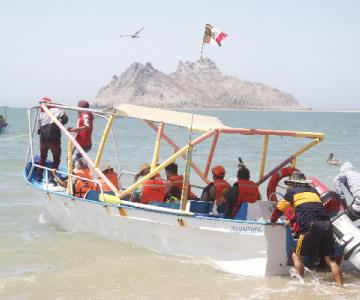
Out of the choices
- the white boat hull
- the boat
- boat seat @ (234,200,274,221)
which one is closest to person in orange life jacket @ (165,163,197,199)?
the boat

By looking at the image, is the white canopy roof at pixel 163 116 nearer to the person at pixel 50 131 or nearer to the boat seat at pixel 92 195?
the boat seat at pixel 92 195

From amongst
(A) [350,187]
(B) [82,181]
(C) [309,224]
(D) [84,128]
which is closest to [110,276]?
(B) [82,181]

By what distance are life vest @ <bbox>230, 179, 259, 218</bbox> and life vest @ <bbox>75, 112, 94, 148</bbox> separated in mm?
4146

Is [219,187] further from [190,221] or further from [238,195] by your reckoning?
[190,221]

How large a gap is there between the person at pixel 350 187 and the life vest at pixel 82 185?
455 cm

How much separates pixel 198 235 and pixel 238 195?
2.87ft

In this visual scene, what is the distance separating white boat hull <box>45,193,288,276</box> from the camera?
838 cm

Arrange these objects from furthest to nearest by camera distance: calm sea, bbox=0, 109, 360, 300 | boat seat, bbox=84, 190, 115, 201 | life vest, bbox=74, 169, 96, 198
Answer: life vest, bbox=74, 169, 96, 198 → boat seat, bbox=84, 190, 115, 201 → calm sea, bbox=0, 109, 360, 300

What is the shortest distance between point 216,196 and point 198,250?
1008mm

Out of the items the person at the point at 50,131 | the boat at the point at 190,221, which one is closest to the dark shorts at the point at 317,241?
the boat at the point at 190,221

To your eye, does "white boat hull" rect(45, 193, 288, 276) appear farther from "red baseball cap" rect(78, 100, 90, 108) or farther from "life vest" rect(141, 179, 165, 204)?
"red baseball cap" rect(78, 100, 90, 108)

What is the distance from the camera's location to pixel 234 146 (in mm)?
40656

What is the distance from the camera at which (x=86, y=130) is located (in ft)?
40.4

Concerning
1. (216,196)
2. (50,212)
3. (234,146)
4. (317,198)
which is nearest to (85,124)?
(50,212)
